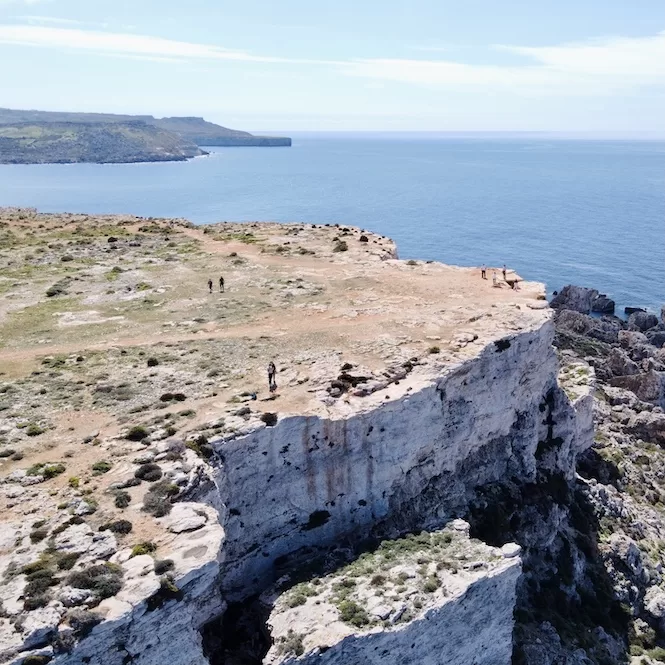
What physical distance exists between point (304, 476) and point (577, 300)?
3042 inches

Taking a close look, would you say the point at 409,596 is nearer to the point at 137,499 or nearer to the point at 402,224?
the point at 137,499

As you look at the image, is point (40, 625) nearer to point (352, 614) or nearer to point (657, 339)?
point (352, 614)

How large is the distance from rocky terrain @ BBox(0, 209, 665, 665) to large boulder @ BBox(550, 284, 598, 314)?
43.4 meters

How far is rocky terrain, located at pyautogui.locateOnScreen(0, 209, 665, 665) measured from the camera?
23672mm

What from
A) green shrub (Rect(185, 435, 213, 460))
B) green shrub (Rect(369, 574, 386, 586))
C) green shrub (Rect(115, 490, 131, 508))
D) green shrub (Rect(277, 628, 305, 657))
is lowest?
green shrub (Rect(277, 628, 305, 657))

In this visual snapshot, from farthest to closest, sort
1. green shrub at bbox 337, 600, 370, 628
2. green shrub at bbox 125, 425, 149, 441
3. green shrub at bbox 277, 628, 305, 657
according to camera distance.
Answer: green shrub at bbox 125, 425, 149, 441, green shrub at bbox 337, 600, 370, 628, green shrub at bbox 277, 628, 305, 657

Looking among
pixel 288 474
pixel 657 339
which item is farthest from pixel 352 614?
pixel 657 339

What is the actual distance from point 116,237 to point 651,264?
97.6 meters

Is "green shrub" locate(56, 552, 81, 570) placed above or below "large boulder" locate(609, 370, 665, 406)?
above

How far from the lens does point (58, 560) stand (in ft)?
73.6

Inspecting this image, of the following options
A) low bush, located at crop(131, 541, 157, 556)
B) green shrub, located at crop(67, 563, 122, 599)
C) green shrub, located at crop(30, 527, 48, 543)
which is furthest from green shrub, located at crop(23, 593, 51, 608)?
low bush, located at crop(131, 541, 157, 556)

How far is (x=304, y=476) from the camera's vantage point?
32.1 m

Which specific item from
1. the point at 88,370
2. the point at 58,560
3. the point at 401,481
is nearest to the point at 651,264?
the point at 401,481

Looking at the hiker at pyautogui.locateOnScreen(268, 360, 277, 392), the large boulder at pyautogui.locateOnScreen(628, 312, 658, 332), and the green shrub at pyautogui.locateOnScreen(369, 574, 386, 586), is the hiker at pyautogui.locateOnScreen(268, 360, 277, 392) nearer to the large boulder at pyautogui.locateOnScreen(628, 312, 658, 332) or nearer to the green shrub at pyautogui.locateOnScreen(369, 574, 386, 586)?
the green shrub at pyautogui.locateOnScreen(369, 574, 386, 586)
